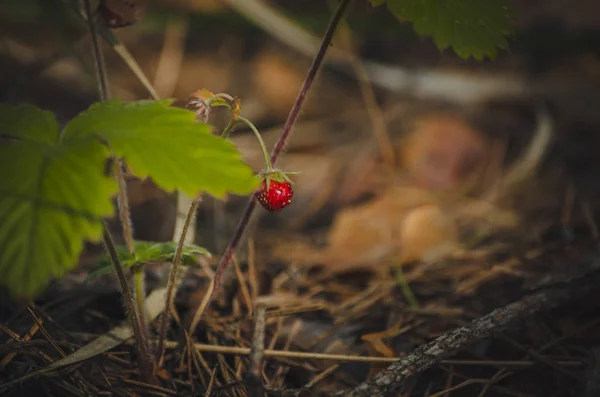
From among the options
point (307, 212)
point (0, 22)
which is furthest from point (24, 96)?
point (307, 212)

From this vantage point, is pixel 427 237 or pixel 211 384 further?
pixel 427 237

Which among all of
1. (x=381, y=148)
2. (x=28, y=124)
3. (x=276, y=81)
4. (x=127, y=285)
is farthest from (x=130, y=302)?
(x=276, y=81)

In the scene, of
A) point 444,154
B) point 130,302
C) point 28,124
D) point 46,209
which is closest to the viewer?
point 46,209

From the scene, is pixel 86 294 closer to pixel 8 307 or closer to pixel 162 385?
pixel 8 307

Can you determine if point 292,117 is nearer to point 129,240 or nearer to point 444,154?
point 129,240

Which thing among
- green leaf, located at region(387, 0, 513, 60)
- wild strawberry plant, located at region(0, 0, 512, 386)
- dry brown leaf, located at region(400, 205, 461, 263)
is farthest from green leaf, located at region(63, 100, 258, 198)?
dry brown leaf, located at region(400, 205, 461, 263)

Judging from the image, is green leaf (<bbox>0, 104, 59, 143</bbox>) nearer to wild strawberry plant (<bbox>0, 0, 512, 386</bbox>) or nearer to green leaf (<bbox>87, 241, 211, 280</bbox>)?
wild strawberry plant (<bbox>0, 0, 512, 386</bbox>)
